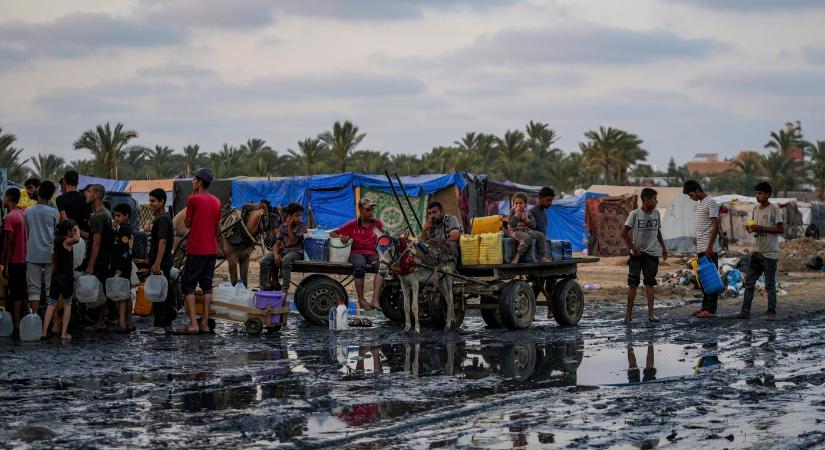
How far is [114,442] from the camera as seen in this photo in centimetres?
668

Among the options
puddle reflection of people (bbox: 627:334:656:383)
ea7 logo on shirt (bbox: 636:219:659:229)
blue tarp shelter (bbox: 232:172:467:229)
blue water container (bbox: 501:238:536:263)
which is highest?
blue tarp shelter (bbox: 232:172:467:229)

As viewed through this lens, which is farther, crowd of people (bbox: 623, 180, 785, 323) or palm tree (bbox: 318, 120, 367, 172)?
palm tree (bbox: 318, 120, 367, 172)

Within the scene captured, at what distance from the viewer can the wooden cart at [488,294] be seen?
14.1 m

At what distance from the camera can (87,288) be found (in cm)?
1319

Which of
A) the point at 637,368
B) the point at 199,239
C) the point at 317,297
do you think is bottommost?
the point at 637,368

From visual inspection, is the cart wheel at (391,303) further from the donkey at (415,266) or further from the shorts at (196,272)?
the shorts at (196,272)

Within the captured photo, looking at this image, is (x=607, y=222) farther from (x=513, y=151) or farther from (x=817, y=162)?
(x=817, y=162)

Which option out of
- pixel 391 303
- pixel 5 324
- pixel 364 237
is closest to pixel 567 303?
pixel 391 303

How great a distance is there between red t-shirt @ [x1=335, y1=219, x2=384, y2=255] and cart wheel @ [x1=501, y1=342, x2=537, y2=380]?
132 inches

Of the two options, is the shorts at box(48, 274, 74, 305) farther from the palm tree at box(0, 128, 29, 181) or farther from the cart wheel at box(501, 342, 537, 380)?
the palm tree at box(0, 128, 29, 181)

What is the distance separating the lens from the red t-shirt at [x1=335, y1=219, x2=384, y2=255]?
593 inches

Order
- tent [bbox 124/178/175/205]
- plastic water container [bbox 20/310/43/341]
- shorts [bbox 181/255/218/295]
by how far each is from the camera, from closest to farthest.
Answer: plastic water container [bbox 20/310/43/341]
shorts [bbox 181/255/218/295]
tent [bbox 124/178/175/205]

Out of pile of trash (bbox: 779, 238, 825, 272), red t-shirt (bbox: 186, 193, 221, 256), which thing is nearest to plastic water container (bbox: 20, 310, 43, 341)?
red t-shirt (bbox: 186, 193, 221, 256)

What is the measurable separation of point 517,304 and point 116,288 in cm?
528
